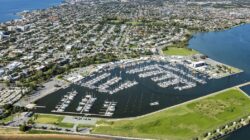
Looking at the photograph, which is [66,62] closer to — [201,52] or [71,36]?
[71,36]

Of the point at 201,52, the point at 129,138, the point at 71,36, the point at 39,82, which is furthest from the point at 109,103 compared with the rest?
the point at 71,36

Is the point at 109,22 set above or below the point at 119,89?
above

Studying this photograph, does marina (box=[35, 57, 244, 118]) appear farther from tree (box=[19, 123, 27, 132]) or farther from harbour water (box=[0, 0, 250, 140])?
tree (box=[19, 123, 27, 132])

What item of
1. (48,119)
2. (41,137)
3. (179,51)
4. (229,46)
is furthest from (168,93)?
(229,46)

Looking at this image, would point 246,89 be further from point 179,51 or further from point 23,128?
point 23,128

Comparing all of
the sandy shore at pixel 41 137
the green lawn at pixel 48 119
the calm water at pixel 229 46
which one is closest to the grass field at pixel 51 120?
the green lawn at pixel 48 119

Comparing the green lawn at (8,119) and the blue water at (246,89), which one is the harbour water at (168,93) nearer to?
the blue water at (246,89)

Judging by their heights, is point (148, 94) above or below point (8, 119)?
above
